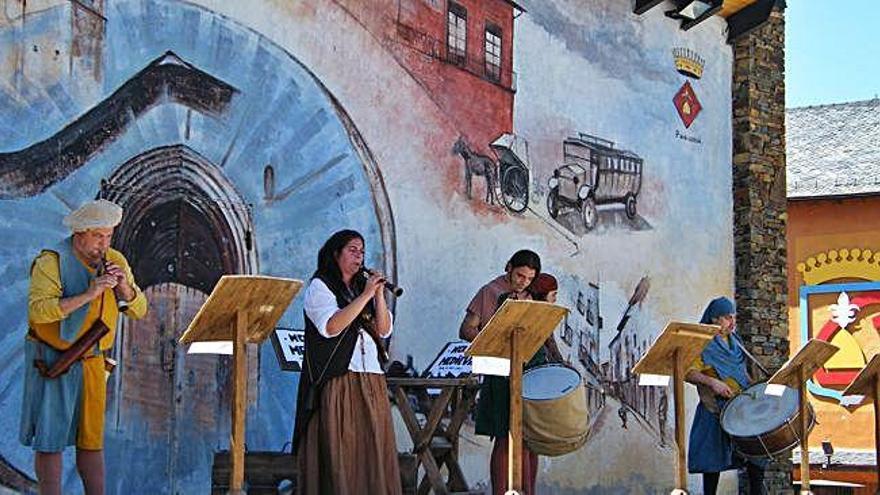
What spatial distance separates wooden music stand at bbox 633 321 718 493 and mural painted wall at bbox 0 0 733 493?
2.05 m

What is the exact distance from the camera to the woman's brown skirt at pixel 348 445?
5.80m

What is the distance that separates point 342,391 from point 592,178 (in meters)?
5.28

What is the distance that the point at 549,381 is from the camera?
277 inches

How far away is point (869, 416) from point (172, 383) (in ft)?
45.7

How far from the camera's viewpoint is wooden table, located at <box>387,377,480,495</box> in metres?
7.27

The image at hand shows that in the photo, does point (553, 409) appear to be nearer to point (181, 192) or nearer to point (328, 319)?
point (328, 319)

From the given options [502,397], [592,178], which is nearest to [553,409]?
[502,397]

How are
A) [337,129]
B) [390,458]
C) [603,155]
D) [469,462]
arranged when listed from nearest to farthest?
[390,458] < [337,129] < [469,462] < [603,155]

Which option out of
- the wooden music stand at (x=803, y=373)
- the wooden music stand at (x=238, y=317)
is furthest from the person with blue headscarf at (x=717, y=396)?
the wooden music stand at (x=238, y=317)

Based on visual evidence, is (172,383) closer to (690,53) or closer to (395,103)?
(395,103)

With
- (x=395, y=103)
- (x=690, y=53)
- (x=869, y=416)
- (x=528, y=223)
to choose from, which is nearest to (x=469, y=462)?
(x=528, y=223)

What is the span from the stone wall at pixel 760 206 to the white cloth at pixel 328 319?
729 cm

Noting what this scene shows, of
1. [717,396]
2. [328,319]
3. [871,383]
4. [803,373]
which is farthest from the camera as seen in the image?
[871,383]

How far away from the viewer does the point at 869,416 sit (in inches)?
730
